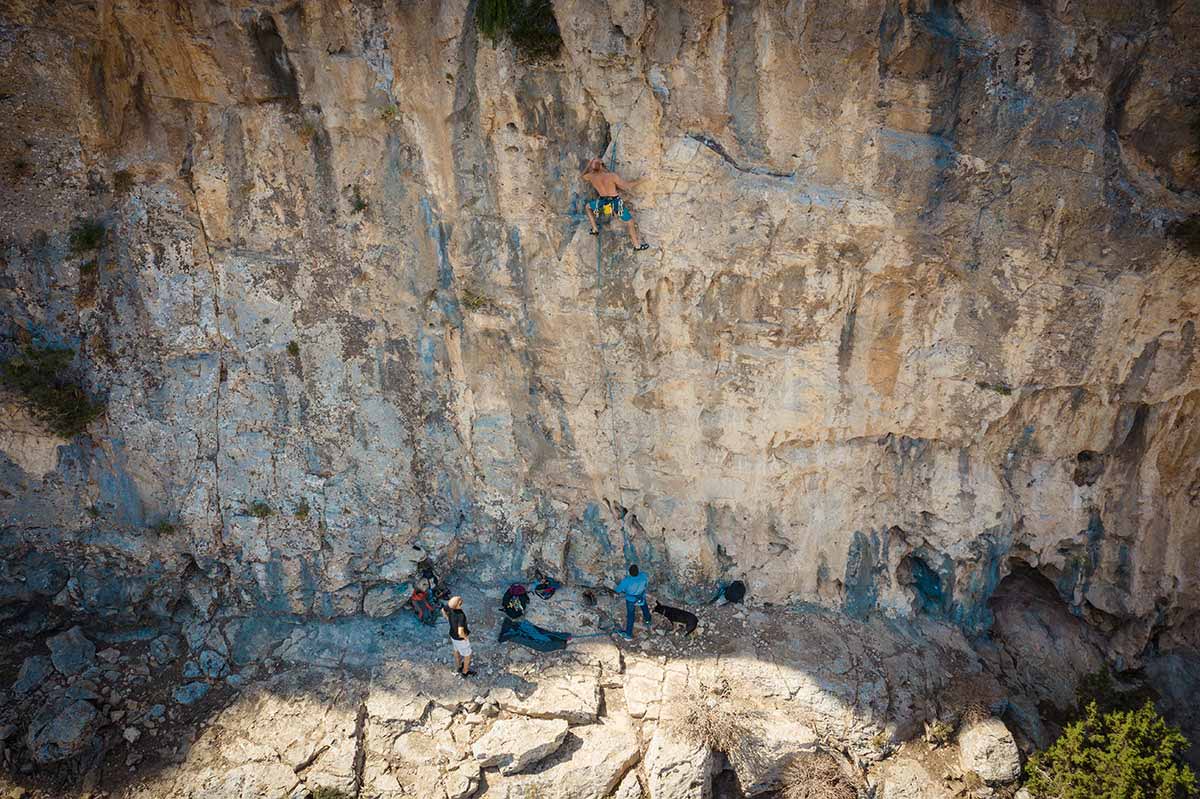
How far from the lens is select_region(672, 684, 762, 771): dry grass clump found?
11.0 m

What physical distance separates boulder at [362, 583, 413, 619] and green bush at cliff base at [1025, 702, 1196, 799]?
1061 cm

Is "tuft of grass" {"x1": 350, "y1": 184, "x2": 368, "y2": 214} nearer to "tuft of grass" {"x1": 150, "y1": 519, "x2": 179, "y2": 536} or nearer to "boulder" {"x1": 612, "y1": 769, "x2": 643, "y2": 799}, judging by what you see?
"tuft of grass" {"x1": 150, "y1": 519, "x2": 179, "y2": 536}

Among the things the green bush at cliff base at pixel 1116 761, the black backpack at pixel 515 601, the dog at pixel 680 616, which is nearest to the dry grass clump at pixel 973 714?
the green bush at cliff base at pixel 1116 761

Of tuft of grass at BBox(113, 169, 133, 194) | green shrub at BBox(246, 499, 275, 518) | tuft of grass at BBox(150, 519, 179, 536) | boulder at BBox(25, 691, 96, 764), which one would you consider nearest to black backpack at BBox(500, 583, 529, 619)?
green shrub at BBox(246, 499, 275, 518)

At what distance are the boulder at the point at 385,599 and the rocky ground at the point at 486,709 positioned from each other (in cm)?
19

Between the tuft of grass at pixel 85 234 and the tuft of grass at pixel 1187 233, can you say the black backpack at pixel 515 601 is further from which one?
the tuft of grass at pixel 1187 233

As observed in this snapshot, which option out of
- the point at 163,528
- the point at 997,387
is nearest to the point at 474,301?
the point at 163,528

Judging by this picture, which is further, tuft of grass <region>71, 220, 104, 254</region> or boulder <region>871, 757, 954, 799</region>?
tuft of grass <region>71, 220, 104, 254</region>

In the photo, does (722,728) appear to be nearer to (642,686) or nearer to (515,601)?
(642,686)

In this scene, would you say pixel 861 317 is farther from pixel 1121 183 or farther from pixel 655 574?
pixel 655 574

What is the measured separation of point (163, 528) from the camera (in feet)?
40.9

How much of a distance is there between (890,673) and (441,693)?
7.50m

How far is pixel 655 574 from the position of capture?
525 inches

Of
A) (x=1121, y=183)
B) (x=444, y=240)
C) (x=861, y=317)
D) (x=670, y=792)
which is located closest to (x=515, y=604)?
(x=670, y=792)
